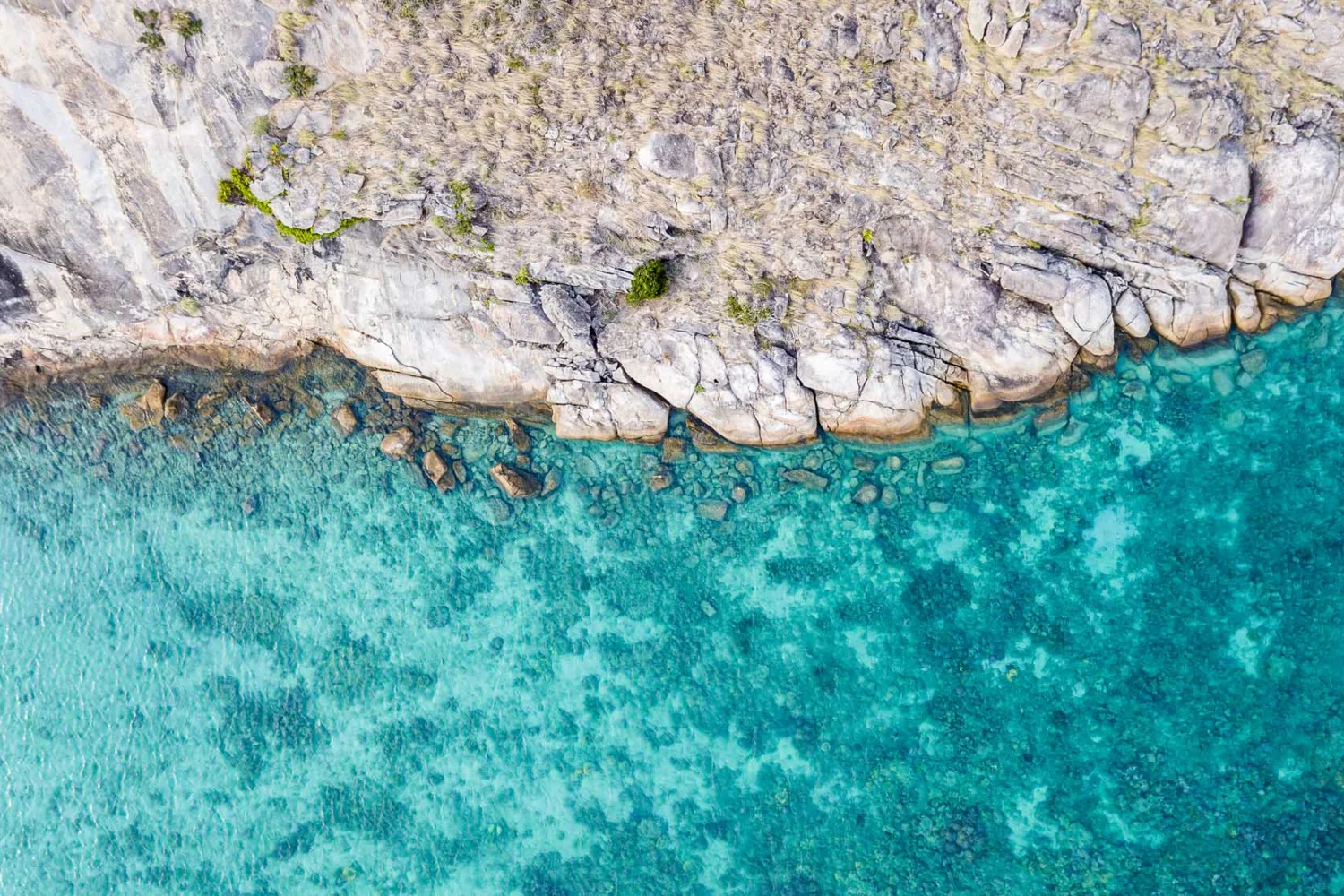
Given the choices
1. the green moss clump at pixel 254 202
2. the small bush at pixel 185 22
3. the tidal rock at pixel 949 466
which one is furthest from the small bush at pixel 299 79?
the tidal rock at pixel 949 466

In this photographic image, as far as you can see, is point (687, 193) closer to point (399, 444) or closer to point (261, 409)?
point (399, 444)

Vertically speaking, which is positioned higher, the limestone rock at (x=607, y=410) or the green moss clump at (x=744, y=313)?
the green moss clump at (x=744, y=313)

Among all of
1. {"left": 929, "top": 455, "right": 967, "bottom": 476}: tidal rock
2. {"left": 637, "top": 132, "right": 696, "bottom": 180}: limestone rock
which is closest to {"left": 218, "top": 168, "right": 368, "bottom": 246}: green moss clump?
{"left": 637, "top": 132, "right": 696, "bottom": 180}: limestone rock

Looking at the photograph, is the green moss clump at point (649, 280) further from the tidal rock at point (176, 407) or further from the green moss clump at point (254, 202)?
the tidal rock at point (176, 407)

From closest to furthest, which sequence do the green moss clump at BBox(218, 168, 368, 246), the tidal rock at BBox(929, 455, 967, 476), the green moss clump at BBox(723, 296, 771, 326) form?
the green moss clump at BBox(218, 168, 368, 246) → the green moss clump at BBox(723, 296, 771, 326) → the tidal rock at BBox(929, 455, 967, 476)

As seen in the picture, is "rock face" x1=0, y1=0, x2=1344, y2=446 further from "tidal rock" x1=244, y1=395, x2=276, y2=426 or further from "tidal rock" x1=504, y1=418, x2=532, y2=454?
"tidal rock" x1=244, y1=395, x2=276, y2=426

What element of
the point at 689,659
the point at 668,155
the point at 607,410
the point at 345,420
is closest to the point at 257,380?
the point at 345,420

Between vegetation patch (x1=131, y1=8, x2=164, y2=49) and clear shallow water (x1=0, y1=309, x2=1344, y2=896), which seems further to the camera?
clear shallow water (x1=0, y1=309, x2=1344, y2=896)
